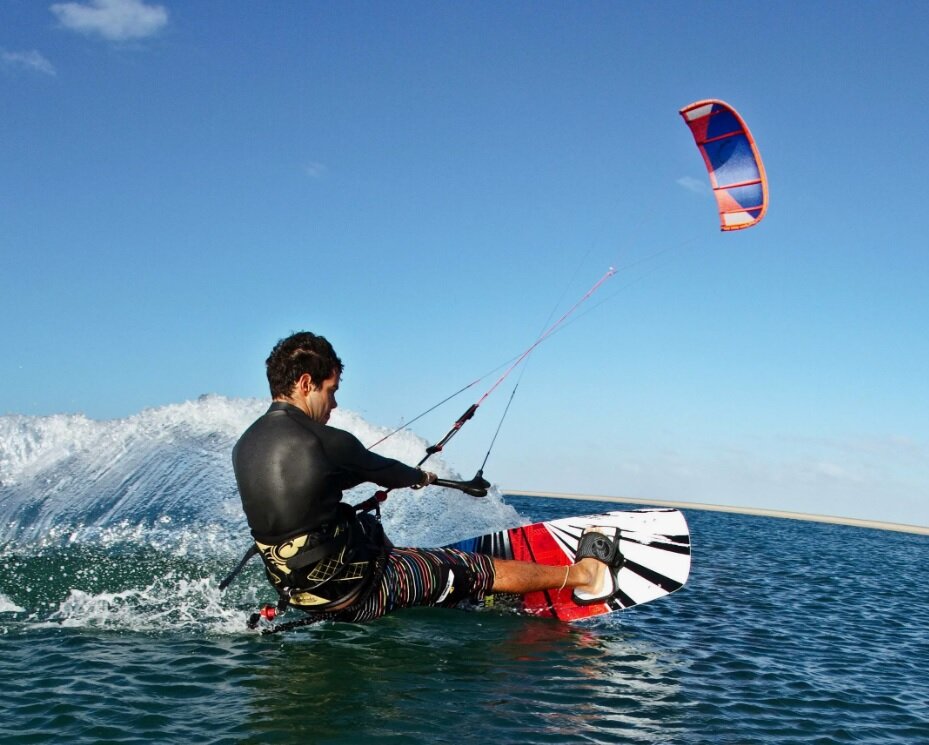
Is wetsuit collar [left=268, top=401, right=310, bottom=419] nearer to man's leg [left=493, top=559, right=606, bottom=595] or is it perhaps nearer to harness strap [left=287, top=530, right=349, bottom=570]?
harness strap [left=287, top=530, right=349, bottom=570]

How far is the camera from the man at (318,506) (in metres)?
5.54

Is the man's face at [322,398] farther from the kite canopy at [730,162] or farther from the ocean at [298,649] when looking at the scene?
the kite canopy at [730,162]

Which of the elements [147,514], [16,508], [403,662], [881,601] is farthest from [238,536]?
[881,601]

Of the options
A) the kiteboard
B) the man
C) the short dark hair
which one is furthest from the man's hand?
the kiteboard

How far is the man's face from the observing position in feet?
19.4

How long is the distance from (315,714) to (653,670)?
312cm

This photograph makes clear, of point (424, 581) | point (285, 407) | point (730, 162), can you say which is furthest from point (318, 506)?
point (730, 162)

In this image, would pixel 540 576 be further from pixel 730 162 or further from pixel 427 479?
pixel 730 162

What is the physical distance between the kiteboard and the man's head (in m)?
3.35

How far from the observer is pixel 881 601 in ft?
43.1

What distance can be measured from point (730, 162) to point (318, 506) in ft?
31.0

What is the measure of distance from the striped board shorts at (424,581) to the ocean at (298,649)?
462 mm

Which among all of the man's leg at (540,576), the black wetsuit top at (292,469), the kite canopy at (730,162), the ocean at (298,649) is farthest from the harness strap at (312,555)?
the kite canopy at (730,162)

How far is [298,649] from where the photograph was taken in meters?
6.71
